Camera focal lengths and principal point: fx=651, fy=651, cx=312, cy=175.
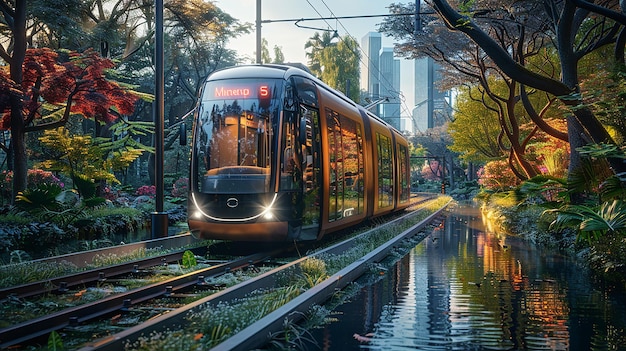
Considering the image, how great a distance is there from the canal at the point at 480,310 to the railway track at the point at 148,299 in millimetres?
435

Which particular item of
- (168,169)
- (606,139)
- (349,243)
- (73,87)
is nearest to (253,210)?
(349,243)

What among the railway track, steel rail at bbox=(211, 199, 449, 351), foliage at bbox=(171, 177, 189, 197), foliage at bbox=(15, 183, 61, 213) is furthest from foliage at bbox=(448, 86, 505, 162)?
steel rail at bbox=(211, 199, 449, 351)

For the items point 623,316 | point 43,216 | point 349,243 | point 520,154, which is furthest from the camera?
point 520,154

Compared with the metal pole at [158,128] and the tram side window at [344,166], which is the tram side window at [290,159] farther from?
the metal pole at [158,128]

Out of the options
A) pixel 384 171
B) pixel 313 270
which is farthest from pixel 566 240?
pixel 313 270

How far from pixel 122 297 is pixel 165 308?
0.63 metres

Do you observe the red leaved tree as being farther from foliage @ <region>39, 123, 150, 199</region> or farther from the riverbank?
the riverbank

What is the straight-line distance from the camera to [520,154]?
79.0 ft

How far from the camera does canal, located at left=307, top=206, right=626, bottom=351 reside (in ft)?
20.1

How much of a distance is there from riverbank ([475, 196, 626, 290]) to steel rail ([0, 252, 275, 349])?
5963 mm

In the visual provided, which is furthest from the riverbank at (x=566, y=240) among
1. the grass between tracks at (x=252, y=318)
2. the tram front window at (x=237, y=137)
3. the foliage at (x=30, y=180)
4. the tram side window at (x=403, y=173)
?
the foliage at (x=30, y=180)

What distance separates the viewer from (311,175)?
12664 millimetres

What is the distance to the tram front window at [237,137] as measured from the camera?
1158 cm

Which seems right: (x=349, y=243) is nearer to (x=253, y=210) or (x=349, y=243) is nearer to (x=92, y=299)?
(x=253, y=210)
